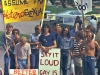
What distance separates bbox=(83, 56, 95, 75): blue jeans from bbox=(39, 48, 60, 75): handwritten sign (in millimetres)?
626

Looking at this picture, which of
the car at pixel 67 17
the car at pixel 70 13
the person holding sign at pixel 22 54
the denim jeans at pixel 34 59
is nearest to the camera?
the person holding sign at pixel 22 54

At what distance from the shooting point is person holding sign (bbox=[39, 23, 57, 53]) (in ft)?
35.6

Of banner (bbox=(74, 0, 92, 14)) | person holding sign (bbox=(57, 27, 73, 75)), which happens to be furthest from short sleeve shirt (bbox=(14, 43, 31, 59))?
banner (bbox=(74, 0, 92, 14))

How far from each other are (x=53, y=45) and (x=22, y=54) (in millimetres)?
749

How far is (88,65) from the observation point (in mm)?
10938

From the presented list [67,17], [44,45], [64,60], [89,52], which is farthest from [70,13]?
[89,52]

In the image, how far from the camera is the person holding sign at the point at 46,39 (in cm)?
1085

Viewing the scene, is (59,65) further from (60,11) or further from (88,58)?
(60,11)

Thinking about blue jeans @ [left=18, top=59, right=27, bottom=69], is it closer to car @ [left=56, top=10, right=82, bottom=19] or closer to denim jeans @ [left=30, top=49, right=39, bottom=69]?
denim jeans @ [left=30, top=49, right=39, bottom=69]

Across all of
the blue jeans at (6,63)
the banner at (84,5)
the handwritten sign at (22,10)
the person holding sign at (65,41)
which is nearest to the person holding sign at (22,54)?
the blue jeans at (6,63)

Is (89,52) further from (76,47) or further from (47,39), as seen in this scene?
(47,39)

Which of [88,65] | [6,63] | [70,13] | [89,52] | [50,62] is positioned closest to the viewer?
[89,52]

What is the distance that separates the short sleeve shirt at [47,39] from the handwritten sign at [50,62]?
177 mm

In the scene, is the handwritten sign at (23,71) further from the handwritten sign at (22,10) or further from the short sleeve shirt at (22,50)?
the handwritten sign at (22,10)
